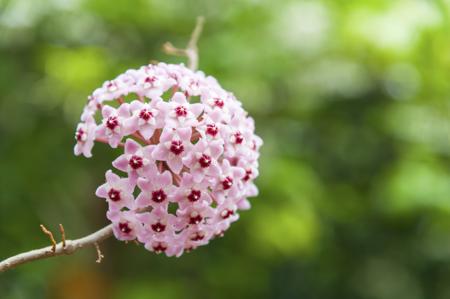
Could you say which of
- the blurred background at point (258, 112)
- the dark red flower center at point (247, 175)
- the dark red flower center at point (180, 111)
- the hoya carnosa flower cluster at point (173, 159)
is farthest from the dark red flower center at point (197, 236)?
the blurred background at point (258, 112)

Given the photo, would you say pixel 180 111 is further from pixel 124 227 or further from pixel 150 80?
pixel 124 227

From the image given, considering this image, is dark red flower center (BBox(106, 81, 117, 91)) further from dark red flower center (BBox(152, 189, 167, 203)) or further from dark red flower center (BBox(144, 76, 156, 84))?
dark red flower center (BBox(152, 189, 167, 203))

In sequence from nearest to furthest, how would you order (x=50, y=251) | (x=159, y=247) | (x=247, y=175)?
1. (x=50, y=251)
2. (x=159, y=247)
3. (x=247, y=175)

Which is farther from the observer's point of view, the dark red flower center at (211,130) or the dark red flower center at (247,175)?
the dark red flower center at (247,175)

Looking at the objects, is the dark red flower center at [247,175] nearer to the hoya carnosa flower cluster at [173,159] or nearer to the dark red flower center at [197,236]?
the hoya carnosa flower cluster at [173,159]

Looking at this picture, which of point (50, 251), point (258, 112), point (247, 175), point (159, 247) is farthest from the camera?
point (258, 112)

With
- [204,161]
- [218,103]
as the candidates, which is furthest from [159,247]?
[218,103]

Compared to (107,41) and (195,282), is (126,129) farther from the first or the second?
(195,282)
